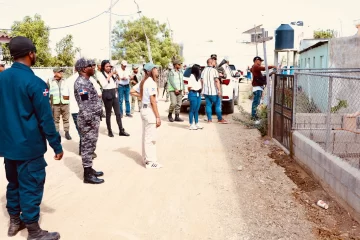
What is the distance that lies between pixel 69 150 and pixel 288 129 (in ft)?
14.0

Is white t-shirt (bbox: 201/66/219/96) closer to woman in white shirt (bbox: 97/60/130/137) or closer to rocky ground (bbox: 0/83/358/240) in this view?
woman in white shirt (bbox: 97/60/130/137)

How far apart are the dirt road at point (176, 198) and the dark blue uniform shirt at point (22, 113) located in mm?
980

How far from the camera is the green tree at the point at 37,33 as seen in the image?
23438mm

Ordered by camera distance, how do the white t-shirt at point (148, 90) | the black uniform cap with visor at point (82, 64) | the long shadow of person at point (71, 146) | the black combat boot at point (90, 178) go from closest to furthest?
the black combat boot at point (90, 178) → the black uniform cap with visor at point (82, 64) → the white t-shirt at point (148, 90) → the long shadow of person at point (71, 146)

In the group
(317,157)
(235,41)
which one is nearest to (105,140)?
(317,157)

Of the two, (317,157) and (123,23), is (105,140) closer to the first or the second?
(317,157)

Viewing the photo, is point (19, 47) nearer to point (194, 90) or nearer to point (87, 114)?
point (87, 114)

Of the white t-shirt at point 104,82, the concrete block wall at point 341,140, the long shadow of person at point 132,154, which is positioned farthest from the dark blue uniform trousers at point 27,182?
the white t-shirt at point 104,82

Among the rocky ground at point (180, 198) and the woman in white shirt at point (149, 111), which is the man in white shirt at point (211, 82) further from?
the woman in white shirt at point (149, 111)

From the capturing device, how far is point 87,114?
562 cm

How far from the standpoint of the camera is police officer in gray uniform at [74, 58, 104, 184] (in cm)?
555

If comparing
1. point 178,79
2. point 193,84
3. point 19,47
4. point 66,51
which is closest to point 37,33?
point 66,51

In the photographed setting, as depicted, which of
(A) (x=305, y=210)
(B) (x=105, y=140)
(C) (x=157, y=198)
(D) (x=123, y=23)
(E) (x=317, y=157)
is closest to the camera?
(A) (x=305, y=210)

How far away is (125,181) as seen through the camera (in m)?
5.60
